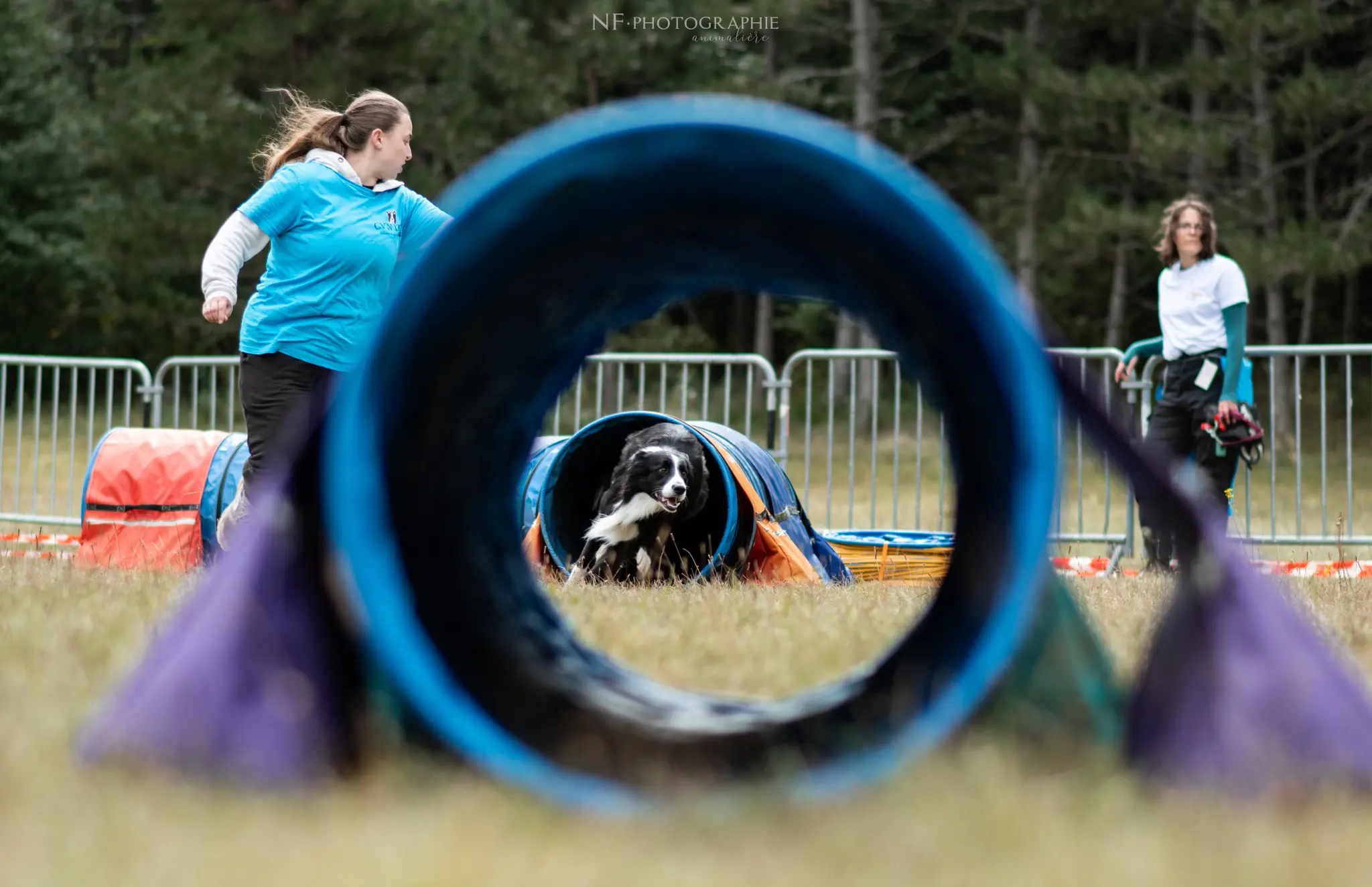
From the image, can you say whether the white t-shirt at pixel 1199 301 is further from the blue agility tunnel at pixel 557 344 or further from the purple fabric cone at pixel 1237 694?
the purple fabric cone at pixel 1237 694

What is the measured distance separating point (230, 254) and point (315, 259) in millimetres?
303

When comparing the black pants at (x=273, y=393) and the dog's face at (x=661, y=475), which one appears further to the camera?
the dog's face at (x=661, y=475)

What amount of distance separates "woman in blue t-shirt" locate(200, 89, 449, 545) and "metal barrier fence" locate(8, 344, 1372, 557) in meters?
3.40

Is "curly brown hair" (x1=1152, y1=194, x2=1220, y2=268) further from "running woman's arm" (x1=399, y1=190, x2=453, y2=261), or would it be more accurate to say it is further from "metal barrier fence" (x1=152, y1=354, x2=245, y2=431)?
"metal barrier fence" (x1=152, y1=354, x2=245, y2=431)

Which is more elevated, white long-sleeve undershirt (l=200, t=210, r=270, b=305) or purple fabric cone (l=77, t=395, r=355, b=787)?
white long-sleeve undershirt (l=200, t=210, r=270, b=305)

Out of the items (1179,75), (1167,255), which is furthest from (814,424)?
(1179,75)

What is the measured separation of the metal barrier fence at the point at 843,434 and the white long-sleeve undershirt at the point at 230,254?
149 inches

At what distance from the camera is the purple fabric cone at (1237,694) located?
220 cm

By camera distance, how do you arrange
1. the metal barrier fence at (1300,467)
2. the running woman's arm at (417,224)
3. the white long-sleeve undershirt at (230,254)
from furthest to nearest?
the metal barrier fence at (1300,467)
the running woman's arm at (417,224)
the white long-sleeve undershirt at (230,254)

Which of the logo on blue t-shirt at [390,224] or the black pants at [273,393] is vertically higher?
the logo on blue t-shirt at [390,224]

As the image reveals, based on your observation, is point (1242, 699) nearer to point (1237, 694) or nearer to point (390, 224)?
point (1237, 694)

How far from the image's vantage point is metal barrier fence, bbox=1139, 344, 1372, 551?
8.84m

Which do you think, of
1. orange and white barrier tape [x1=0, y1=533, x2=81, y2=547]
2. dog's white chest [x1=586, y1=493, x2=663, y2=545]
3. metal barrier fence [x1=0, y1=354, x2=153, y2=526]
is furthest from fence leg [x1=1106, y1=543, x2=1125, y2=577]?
metal barrier fence [x1=0, y1=354, x2=153, y2=526]

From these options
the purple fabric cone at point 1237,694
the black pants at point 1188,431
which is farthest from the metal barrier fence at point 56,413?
the purple fabric cone at point 1237,694
